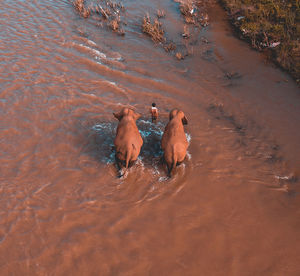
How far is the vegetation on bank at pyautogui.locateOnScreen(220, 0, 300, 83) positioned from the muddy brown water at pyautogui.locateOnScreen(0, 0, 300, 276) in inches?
23.8

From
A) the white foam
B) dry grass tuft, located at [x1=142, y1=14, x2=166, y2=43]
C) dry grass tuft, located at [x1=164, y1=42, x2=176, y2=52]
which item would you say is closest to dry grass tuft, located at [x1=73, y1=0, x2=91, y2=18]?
dry grass tuft, located at [x1=142, y1=14, x2=166, y2=43]

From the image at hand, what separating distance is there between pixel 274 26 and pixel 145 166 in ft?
27.4

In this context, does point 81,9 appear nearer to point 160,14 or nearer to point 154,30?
point 160,14

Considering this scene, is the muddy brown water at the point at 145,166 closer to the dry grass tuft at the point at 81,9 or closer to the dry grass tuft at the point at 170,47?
the dry grass tuft at the point at 170,47

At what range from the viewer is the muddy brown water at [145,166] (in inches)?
164

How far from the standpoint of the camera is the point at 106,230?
446cm

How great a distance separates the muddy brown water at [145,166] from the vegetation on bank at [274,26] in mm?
604

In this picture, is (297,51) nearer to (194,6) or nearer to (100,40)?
(194,6)

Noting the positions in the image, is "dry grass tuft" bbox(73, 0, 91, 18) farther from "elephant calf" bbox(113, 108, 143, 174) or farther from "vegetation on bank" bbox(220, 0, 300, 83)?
"elephant calf" bbox(113, 108, 143, 174)

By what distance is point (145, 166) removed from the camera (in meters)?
5.51

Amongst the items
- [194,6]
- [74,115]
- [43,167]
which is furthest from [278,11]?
[43,167]

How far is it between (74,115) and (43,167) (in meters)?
1.87

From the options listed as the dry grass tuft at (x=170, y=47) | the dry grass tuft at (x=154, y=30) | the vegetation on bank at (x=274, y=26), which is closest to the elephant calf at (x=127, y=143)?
the dry grass tuft at (x=170, y=47)

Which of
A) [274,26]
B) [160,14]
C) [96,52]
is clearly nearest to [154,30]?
[160,14]
